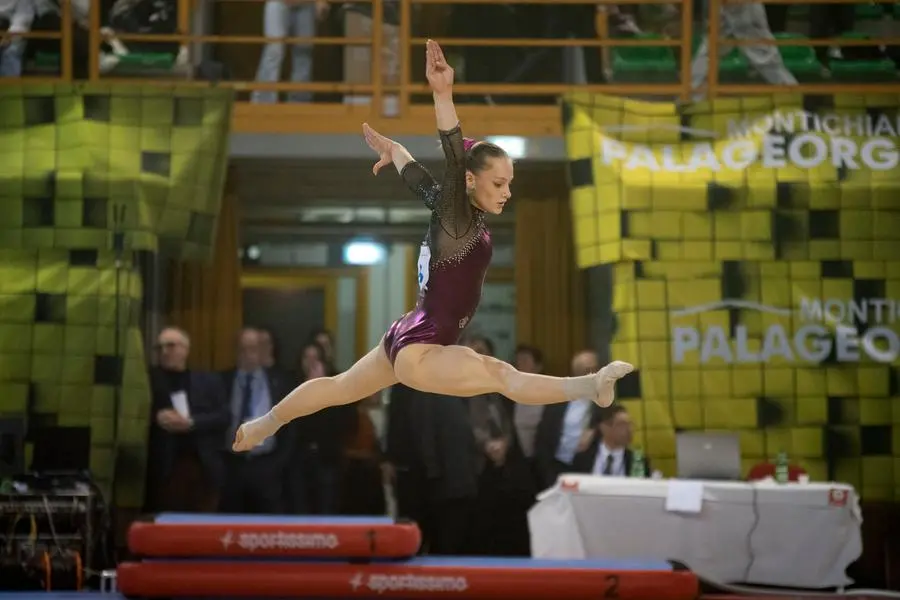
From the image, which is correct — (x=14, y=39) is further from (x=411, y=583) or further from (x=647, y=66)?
(x=411, y=583)

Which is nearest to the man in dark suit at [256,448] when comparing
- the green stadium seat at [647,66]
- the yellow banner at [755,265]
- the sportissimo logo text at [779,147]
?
the yellow banner at [755,265]

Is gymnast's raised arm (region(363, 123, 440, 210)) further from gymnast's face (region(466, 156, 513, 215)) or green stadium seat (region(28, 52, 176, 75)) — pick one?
green stadium seat (region(28, 52, 176, 75))

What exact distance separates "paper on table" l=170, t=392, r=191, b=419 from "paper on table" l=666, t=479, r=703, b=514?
2763mm

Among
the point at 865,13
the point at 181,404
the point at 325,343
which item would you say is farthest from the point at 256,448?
the point at 865,13

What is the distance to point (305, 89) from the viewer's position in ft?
25.1

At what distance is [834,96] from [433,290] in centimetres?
515

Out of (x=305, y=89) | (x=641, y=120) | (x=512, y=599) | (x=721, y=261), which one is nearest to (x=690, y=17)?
(x=641, y=120)

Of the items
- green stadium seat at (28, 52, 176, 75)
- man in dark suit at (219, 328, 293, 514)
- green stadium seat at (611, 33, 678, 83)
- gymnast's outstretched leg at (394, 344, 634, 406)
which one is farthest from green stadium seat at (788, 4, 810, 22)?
gymnast's outstretched leg at (394, 344, 634, 406)

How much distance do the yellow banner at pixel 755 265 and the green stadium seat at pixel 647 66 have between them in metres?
0.47

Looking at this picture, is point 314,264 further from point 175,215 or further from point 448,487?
point 448,487

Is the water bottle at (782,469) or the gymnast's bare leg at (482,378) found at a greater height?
the gymnast's bare leg at (482,378)

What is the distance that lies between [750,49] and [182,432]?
169 inches

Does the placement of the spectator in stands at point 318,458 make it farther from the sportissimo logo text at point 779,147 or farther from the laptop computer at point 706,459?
the sportissimo logo text at point 779,147

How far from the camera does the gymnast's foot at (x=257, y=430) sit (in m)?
3.88
